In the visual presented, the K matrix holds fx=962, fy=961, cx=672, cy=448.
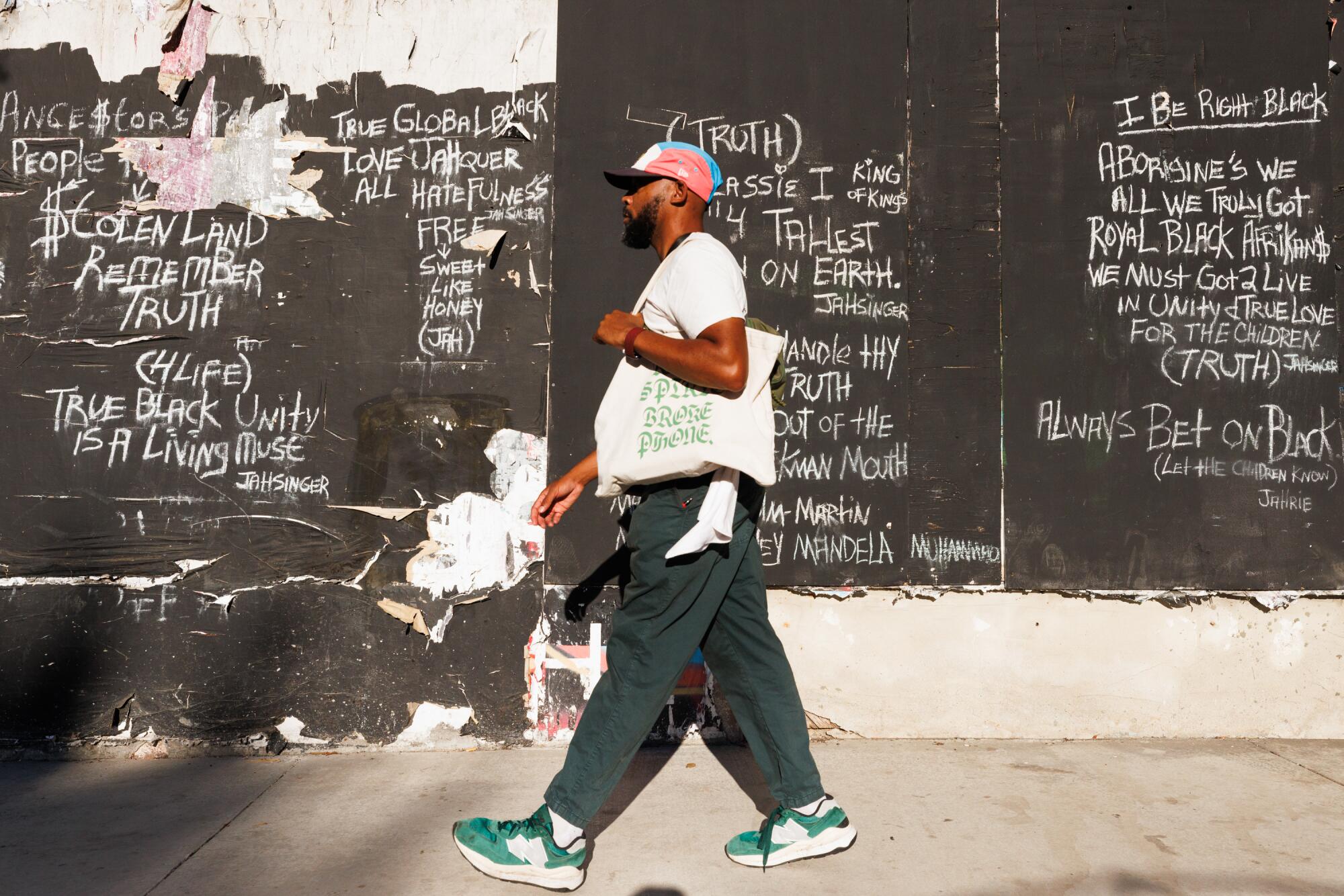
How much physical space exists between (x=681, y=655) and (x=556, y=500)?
59 centimetres

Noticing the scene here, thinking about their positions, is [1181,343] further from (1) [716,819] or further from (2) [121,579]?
(2) [121,579]

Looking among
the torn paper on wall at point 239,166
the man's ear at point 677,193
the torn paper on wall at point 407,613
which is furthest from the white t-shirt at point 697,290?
the torn paper on wall at point 239,166

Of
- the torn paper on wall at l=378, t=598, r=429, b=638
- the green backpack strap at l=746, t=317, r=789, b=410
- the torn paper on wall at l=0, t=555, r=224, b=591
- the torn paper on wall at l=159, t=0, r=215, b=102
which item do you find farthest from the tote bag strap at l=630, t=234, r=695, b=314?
the torn paper on wall at l=159, t=0, r=215, b=102

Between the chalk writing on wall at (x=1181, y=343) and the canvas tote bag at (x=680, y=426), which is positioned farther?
the chalk writing on wall at (x=1181, y=343)

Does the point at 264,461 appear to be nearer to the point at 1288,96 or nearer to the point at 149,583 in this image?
the point at 149,583

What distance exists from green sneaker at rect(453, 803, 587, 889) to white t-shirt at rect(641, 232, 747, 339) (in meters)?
1.41

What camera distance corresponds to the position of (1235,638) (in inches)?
155

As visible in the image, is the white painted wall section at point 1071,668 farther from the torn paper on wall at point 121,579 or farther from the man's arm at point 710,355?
the torn paper on wall at point 121,579

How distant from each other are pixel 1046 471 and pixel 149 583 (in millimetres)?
3708

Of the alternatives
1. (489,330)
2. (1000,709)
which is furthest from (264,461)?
(1000,709)

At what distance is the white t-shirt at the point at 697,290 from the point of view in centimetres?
255

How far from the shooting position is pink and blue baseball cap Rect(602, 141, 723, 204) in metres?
2.74

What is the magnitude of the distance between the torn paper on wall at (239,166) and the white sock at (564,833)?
105 inches

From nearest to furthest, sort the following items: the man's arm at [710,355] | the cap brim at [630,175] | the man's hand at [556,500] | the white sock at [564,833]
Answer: the man's arm at [710,355] → the white sock at [564,833] → the cap brim at [630,175] → the man's hand at [556,500]
